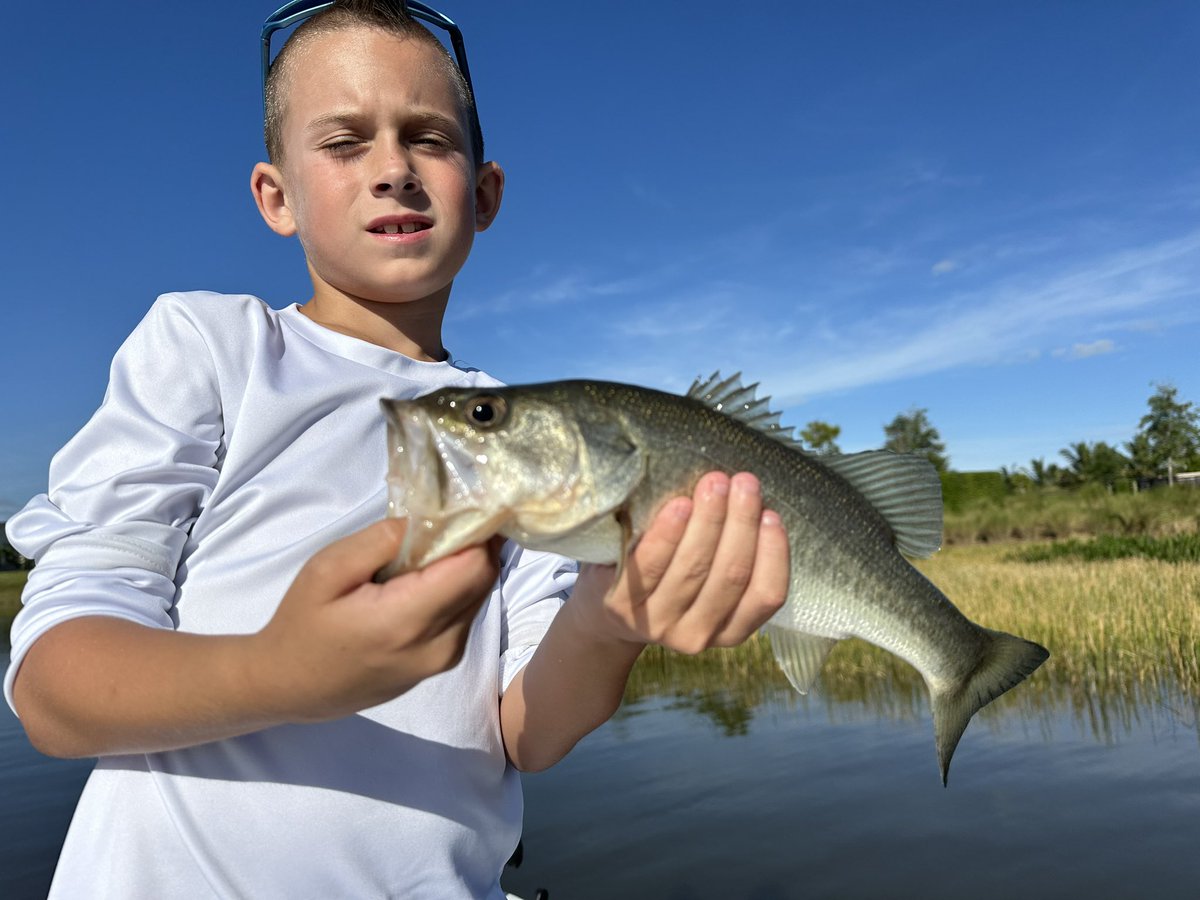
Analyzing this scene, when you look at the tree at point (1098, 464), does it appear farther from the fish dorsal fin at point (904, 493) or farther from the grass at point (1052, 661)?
the fish dorsal fin at point (904, 493)

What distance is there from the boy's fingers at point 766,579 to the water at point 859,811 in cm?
793

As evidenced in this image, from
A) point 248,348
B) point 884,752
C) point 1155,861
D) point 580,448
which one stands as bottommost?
point 1155,861

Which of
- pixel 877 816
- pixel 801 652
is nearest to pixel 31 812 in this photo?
pixel 877 816

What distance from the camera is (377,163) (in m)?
2.67

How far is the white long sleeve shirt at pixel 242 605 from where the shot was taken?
208cm

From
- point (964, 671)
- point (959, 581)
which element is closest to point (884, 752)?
point (959, 581)

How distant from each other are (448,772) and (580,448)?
99cm

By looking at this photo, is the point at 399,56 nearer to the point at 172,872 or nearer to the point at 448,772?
the point at 448,772

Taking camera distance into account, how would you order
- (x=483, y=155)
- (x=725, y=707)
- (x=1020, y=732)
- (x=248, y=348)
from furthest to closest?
1. (x=725, y=707)
2. (x=1020, y=732)
3. (x=483, y=155)
4. (x=248, y=348)

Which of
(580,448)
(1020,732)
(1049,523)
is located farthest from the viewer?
(1049,523)

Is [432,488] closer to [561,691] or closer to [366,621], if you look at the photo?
[366,621]

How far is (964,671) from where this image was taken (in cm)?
288

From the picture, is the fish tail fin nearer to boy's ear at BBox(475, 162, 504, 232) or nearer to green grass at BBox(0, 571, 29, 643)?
boy's ear at BBox(475, 162, 504, 232)

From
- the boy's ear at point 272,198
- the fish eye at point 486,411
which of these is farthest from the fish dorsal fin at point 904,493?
the boy's ear at point 272,198
